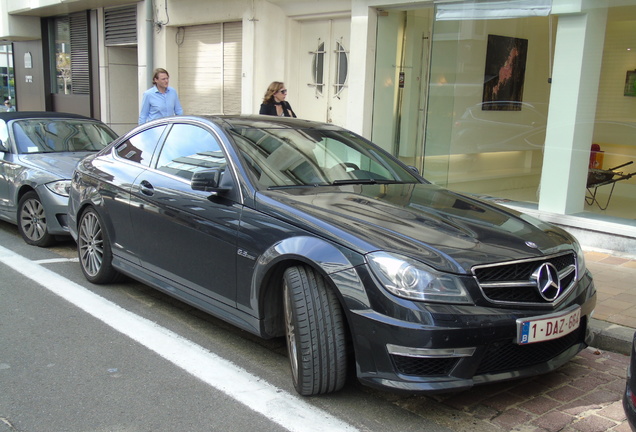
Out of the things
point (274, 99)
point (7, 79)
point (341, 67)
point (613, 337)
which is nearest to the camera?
point (613, 337)

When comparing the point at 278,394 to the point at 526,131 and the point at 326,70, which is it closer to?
the point at 526,131

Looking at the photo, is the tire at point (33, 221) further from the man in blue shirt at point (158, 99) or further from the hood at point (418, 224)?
the hood at point (418, 224)

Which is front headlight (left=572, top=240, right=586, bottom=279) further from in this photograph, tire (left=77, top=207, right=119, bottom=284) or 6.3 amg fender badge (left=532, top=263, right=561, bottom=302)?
tire (left=77, top=207, right=119, bottom=284)

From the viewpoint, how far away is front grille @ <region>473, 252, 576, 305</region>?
318 cm

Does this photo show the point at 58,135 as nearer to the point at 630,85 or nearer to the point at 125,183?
the point at 125,183

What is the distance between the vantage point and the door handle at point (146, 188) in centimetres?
472

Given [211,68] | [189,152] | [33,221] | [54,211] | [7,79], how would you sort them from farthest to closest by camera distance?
[7,79], [211,68], [33,221], [54,211], [189,152]

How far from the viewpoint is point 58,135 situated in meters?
7.97

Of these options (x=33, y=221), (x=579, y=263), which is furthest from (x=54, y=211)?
(x=579, y=263)

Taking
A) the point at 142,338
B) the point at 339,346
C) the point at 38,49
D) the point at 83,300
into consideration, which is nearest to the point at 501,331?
the point at 339,346

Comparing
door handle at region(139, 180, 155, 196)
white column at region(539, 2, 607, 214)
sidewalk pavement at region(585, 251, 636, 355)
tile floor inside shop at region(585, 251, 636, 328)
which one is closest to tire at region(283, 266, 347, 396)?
door handle at region(139, 180, 155, 196)

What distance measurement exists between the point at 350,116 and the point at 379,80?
71 centimetres

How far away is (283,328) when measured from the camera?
12.7 ft

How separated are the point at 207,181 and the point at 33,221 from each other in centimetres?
395
